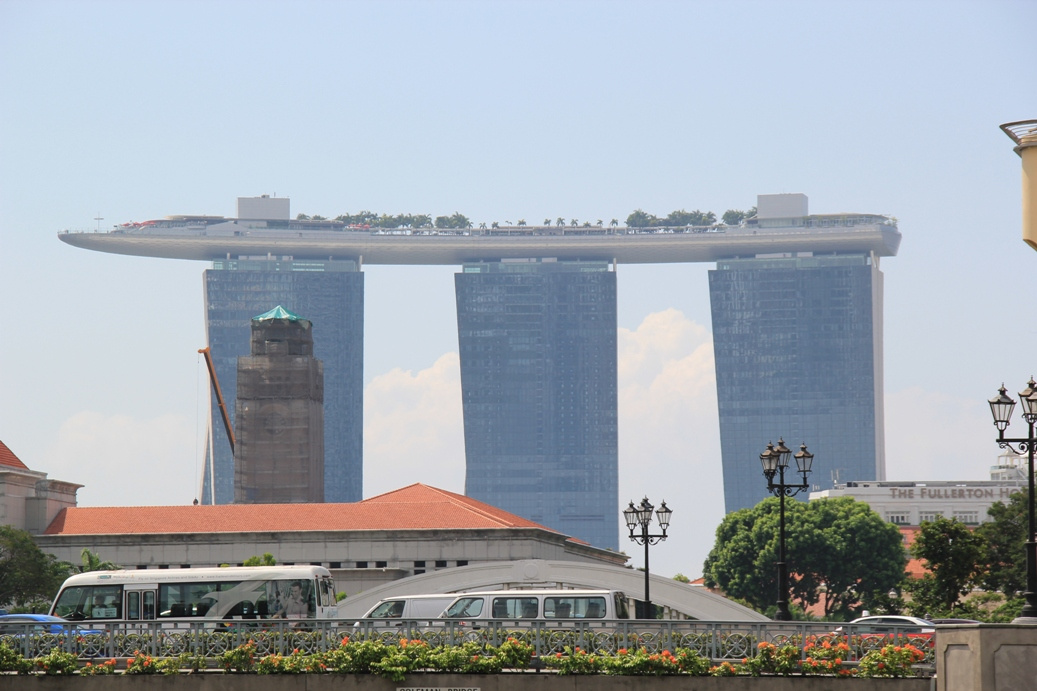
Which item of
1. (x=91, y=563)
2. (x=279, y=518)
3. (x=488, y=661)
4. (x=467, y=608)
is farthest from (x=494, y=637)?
(x=279, y=518)

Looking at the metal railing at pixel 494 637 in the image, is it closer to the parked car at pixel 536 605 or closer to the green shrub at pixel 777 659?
the green shrub at pixel 777 659

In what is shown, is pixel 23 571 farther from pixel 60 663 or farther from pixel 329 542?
pixel 60 663

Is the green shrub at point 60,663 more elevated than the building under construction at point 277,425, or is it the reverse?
the building under construction at point 277,425

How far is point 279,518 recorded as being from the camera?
93.4 meters

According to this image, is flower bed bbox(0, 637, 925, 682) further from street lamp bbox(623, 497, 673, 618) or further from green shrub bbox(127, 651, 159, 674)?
street lamp bbox(623, 497, 673, 618)

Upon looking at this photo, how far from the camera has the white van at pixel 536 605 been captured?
39.7 meters

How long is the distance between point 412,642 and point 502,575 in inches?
1797

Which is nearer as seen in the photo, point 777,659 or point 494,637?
point 777,659

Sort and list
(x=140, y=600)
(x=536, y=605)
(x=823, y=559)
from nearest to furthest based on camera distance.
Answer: (x=536, y=605) → (x=140, y=600) → (x=823, y=559)

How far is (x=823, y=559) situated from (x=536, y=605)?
3172 inches

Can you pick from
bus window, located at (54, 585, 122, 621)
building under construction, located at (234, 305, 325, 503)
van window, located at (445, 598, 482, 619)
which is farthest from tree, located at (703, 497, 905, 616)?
van window, located at (445, 598, 482, 619)

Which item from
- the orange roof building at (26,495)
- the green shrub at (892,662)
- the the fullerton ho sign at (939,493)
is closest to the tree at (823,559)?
the orange roof building at (26,495)

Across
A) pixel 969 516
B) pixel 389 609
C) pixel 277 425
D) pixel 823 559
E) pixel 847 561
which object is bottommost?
pixel 847 561

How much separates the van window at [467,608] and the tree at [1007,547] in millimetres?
56905
